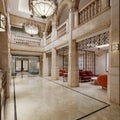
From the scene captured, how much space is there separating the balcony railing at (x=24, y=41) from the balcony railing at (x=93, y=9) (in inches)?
270

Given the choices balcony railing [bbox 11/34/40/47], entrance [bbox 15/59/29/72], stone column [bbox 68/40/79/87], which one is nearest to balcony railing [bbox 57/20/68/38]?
stone column [bbox 68/40/79/87]

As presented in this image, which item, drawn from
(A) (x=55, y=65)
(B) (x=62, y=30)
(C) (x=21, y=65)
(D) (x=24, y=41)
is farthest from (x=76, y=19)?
(C) (x=21, y=65)

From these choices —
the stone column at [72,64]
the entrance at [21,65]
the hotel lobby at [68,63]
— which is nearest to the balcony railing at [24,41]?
the hotel lobby at [68,63]

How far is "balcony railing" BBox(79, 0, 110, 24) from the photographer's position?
492cm

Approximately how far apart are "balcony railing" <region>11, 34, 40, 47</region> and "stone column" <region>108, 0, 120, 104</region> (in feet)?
28.9

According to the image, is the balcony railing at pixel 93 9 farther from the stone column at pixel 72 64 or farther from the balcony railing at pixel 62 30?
the balcony railing at pixel 62 30

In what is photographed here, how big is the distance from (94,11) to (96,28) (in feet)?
3.19

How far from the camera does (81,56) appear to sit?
42.9 feet

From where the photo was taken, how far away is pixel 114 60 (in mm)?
3984

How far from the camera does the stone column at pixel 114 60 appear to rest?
3.88m

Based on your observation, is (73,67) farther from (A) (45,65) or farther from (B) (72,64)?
(A) (45,65)

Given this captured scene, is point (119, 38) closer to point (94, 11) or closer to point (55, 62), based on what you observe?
point (94, 11)

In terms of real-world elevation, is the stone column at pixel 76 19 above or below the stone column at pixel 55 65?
above

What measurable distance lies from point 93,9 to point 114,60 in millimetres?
2754
